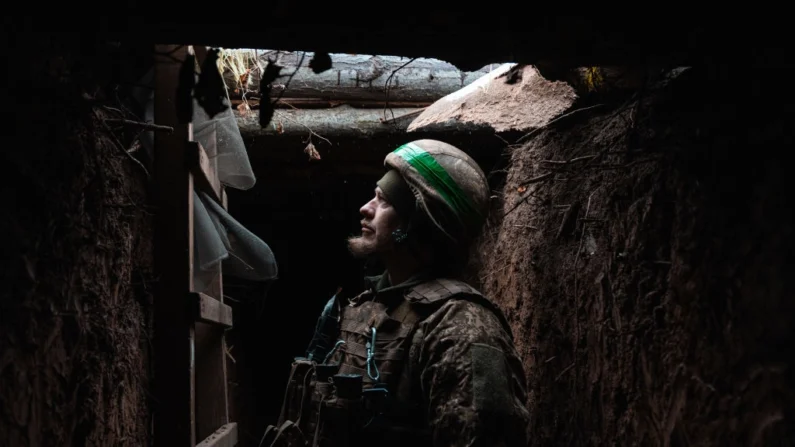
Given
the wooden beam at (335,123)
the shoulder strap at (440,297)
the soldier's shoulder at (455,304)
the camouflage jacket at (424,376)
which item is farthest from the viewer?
the wooden beam at (335,123)

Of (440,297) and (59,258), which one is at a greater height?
(59,258)

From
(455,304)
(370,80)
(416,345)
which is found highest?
(370,80)

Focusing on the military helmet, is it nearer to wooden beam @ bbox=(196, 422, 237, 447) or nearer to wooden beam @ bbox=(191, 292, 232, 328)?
wooden beam @ bbox=(191, 292, 232, 328)

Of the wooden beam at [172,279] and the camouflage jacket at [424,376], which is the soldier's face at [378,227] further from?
the wooden beam at [172,279]

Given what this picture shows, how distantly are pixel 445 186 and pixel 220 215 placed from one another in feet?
3.30

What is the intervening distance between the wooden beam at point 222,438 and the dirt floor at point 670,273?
3.95 feet

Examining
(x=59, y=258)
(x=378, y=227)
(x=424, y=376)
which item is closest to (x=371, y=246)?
(x=378, y=227)

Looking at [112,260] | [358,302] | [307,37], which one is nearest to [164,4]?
[307,37]

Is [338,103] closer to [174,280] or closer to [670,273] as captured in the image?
[174,280]

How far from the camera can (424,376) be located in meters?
2.44

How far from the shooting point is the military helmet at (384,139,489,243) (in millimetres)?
2842

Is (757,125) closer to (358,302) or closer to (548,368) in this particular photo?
(548,368)

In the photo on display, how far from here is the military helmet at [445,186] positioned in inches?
112

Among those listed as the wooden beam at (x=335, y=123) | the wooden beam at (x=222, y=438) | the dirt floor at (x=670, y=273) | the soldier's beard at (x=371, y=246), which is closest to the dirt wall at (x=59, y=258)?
the wooden beam at (x=222, y=438)
